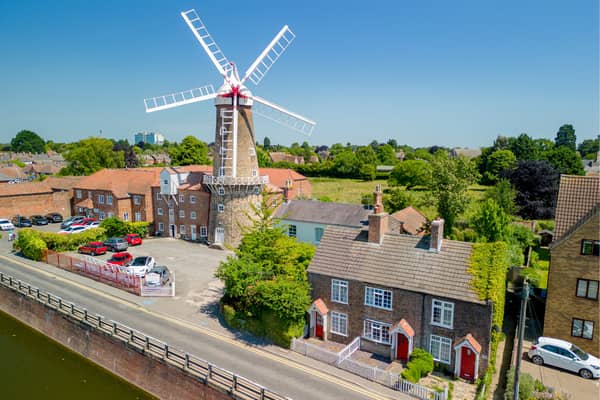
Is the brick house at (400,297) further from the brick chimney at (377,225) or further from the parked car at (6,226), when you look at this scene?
the parked car at (6,226)

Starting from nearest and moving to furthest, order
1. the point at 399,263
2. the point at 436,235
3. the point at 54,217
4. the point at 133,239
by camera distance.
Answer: the point at 436,235 → the point at 399,263 → the point at 133,239 → the point at 54,217

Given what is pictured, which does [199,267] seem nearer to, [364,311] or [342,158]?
[364,311]

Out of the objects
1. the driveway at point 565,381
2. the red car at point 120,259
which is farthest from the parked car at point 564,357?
the red car at point 120,259

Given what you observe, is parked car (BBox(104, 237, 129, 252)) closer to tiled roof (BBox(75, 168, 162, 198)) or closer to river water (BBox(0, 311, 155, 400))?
tiled roof (BBox(75, 168, 162, 198))

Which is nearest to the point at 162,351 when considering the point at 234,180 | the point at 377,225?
the point at 377,225

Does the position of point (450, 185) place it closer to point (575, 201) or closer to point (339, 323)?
point (575, 201)
